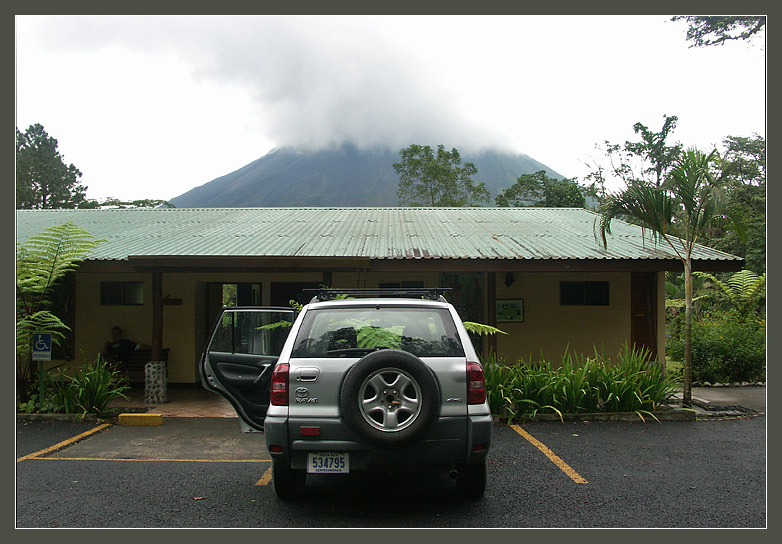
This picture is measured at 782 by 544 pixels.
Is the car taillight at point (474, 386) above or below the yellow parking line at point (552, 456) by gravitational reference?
above

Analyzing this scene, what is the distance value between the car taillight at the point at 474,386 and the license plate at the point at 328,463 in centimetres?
91

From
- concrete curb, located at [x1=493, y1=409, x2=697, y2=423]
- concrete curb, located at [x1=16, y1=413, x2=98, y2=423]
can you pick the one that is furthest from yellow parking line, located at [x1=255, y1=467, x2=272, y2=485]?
concrete curb, located at [x1=16, y1=413, x2=98, y2=423]

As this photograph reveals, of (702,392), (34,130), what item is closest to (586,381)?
(702,392)

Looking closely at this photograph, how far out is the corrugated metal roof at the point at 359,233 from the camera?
Result: 8500 millimetres

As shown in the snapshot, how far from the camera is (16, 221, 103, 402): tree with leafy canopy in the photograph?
7129 mm

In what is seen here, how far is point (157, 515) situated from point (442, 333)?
2444mm

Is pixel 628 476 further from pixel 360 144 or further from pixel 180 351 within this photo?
pixel 360 144

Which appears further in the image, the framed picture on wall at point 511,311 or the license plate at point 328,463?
the framed picture on wall at point 511,311

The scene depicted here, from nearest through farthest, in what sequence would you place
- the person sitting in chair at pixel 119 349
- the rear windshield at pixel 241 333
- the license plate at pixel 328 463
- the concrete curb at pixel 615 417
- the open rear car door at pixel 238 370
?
1. the license plate at pixel 328 463
2. the open rear car door at pixel 238 370
3. the rear windshield at pixel 241 333
4. the concrete curb at pixel 615 417
5. the person sitting in chair at pixel 119 349

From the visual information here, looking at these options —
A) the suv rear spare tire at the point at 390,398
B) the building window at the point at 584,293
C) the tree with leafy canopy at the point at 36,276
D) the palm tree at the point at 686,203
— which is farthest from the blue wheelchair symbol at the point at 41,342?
the building window at the point at 584,293

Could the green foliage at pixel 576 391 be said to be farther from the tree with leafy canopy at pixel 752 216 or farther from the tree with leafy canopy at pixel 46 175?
the tree with leafy canopy at pixel 46 175

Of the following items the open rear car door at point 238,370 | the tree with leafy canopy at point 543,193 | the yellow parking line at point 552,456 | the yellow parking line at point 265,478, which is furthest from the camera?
the tree with leafy canopy at point 543,193

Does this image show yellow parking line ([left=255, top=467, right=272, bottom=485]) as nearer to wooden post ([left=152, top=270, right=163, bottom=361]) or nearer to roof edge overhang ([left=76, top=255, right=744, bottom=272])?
roof edge overhang ([left=76, top=255, right=744, bottom=272])

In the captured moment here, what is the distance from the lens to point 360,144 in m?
144
